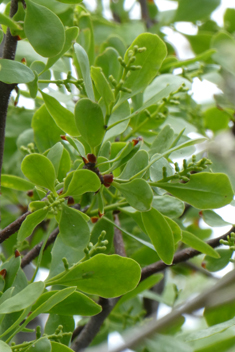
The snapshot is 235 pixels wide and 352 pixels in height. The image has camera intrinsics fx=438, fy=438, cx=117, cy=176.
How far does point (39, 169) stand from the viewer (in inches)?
20.3

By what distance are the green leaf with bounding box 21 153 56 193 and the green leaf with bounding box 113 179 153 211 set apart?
0.29 feet

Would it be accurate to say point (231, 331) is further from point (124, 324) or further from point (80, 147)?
point (124, 324)

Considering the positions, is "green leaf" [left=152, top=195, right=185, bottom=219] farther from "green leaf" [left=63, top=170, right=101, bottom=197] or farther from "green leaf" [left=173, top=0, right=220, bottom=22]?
"green leaf" [left=173, top=0, right=220, bottom=22]

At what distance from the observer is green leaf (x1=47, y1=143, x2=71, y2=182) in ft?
1.89

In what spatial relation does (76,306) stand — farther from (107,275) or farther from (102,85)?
(102,85)

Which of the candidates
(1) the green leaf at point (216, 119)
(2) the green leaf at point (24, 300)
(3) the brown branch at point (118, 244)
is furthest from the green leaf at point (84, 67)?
(1) the green leaf at point (216, 119)

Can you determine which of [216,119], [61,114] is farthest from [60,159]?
[216,119]

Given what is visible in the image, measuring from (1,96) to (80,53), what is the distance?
0.12m

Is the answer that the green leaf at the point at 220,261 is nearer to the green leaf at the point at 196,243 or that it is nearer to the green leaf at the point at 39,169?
the green leaf at the point at 196,243

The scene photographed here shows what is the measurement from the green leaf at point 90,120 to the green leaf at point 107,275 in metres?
0.14

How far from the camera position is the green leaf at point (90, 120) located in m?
0.49

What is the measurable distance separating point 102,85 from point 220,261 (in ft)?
1.15

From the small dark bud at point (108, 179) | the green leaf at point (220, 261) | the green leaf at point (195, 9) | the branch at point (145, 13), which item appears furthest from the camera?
the branch at point (145, 13)

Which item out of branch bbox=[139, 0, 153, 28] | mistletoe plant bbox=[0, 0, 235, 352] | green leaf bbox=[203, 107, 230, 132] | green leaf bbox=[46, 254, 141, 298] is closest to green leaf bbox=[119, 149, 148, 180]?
mistletoe plant bbox=[0, 0, 235, 352]
